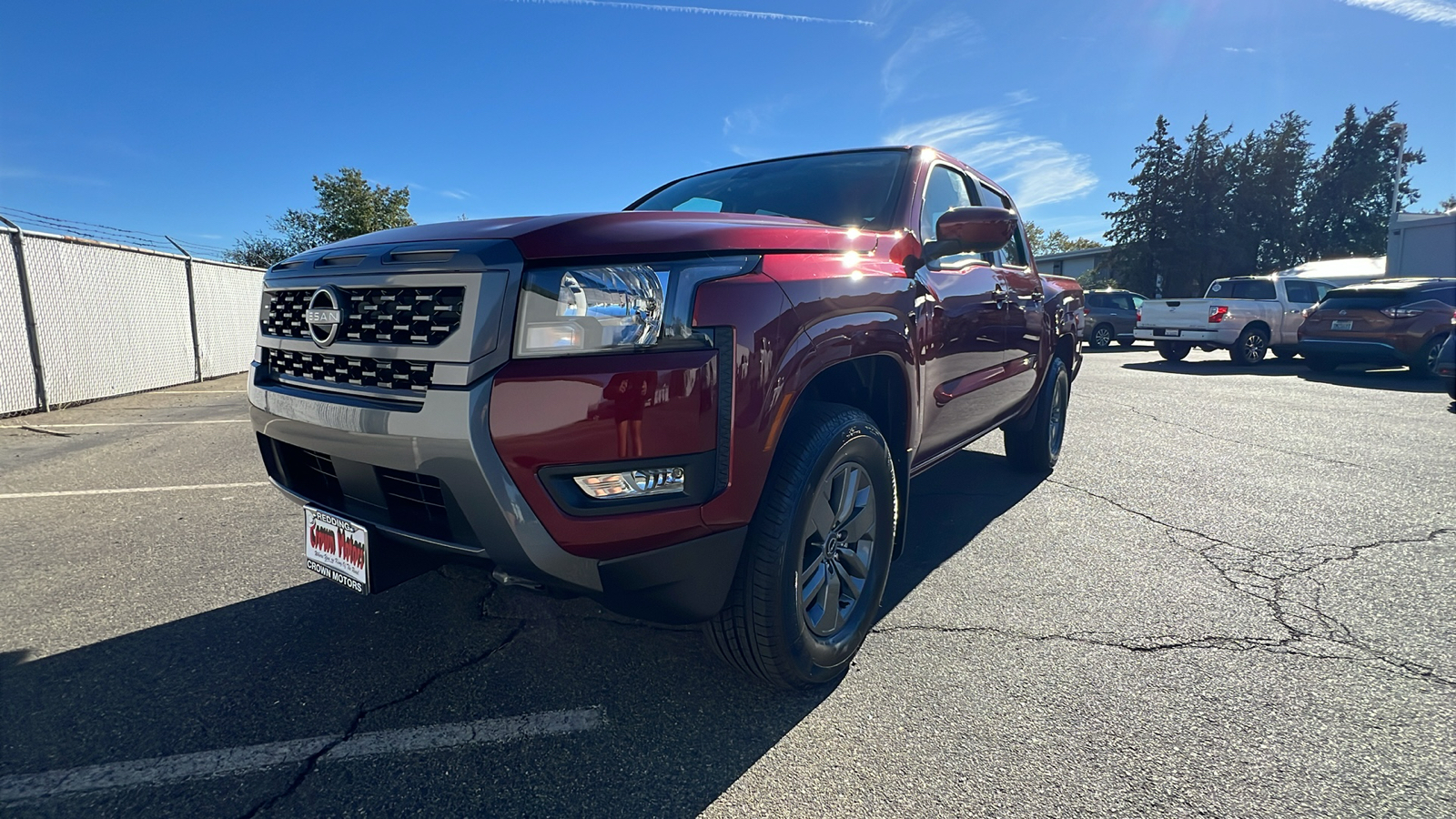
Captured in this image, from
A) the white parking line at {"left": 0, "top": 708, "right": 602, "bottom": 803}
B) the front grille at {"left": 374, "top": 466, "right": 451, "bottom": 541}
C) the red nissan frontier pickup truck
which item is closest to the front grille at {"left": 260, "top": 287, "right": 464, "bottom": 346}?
the red nissan frontier pickup truck

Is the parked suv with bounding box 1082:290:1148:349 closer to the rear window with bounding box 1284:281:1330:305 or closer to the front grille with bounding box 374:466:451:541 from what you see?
the rear window with bounding box 1284:281:1330:305

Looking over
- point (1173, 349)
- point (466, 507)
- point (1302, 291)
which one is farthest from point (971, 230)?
point (1302, 291)

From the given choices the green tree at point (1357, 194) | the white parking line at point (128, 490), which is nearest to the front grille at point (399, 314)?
the white parking line at point (128, 490)

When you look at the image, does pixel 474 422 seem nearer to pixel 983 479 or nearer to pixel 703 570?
pixel 703 570

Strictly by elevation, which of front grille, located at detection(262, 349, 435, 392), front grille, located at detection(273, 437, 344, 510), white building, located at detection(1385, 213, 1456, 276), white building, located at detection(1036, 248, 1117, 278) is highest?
white building, located at detection(1036, 248, 1117, 278)

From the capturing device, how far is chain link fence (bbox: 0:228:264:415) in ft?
26.3

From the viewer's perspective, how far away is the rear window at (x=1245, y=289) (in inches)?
600

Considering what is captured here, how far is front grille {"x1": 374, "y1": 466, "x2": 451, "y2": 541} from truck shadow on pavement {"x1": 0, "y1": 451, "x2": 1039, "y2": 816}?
2.03ft

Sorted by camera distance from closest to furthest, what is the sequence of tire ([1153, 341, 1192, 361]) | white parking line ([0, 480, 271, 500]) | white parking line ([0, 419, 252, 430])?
white parking line ([0, 480, 271, 500])
white parking line ([0, 419, 252, 430])
tire ([1153, 341, 1192, 361])

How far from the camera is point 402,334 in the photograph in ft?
6.36

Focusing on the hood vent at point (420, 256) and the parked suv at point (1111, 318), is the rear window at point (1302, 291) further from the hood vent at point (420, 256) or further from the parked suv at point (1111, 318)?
the hood vent at point (420, 256)

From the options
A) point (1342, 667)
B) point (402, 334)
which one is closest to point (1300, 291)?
point (1342, 667)

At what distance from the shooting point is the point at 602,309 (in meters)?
1.81

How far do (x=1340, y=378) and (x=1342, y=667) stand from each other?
12.7 meters
